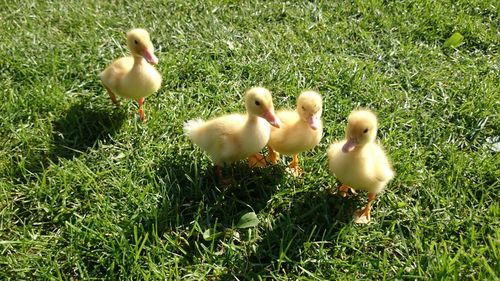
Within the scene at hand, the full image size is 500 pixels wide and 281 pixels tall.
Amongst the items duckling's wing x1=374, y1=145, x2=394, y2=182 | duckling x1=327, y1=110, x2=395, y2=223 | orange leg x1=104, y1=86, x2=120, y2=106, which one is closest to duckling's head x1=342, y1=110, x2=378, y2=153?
duckling x1=327, y1=110, x2=395, y2=223

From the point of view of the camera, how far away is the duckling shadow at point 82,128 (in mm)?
2983

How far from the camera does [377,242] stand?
7.96 ft

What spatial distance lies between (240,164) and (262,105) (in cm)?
51

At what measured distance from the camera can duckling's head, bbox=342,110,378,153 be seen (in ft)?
7.36

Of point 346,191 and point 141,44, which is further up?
point 141,44

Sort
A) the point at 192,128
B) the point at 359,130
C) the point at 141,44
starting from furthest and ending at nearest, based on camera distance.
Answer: the point at 141,44
the point at 192,128
the point at 359,130

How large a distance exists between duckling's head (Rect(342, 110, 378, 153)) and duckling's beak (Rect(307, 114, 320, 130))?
0.59 ft

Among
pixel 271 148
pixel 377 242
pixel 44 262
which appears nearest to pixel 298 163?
pixel 271 148

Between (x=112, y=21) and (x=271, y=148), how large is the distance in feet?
7.50

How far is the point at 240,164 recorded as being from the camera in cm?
281

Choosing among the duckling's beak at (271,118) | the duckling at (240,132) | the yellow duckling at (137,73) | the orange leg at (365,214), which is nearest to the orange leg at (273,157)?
the duckling at (240,132)

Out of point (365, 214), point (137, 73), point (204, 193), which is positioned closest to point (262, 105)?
point (204, 193)

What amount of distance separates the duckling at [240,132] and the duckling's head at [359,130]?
39 cm

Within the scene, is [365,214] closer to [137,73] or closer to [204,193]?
[204,193]
